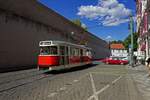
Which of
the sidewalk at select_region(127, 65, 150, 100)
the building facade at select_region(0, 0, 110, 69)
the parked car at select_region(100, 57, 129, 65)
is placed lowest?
the sidewalk at select_region(127, 65, 150, 100)

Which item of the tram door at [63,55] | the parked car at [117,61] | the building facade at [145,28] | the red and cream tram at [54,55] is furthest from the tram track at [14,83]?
the parked car at [117,61]

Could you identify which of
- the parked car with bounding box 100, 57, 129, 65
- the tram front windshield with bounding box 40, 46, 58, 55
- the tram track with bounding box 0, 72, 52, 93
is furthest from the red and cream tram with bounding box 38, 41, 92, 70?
the parked car with bounding box 100, 57, 129, 65

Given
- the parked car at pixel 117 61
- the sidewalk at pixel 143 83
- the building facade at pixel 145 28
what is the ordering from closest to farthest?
the sidewalk at pixel 143 83
the building facade at pixel 145 28
the parked car at pixel 117 61

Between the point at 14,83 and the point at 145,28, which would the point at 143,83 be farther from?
the point at 145,28

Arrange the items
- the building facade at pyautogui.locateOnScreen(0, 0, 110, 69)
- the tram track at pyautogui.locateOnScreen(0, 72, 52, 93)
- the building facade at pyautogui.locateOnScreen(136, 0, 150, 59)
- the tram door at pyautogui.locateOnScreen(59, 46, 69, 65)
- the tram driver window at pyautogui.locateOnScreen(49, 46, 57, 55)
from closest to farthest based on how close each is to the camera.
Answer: the tram track at pyautogui.locateOnScreen(0, 72, 52, 93) → the tram driver window at pyautogui.locateOnScreen(49, 46, 57, 55) → the tram door at pyautogui.locateOnScreen(59, 46, 69, 65) → the building facade at pyautogui.locateOnScreen(0, 0, 110, 69) → the building facade at pyautogui.locateOnScreen(136, 0, 150, 59)

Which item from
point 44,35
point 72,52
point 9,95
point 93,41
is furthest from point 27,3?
point 93,41

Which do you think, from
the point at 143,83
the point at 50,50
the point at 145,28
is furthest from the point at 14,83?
the point at 145,28

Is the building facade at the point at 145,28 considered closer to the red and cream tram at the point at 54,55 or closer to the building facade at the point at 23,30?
the red and cream tram at the point at 54,55

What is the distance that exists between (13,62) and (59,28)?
22.0 m

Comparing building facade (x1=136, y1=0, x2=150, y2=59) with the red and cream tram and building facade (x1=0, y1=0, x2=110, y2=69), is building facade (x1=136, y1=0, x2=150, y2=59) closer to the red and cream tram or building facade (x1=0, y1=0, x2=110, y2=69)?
the red and cream tram

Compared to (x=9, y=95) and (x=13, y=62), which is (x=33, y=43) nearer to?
(x=13, y=62)

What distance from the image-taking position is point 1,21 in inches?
1165

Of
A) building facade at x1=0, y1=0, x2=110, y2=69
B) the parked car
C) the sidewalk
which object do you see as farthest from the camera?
the parked car

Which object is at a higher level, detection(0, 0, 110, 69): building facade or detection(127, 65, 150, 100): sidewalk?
detection(0, 0, 110, 69): building facade
